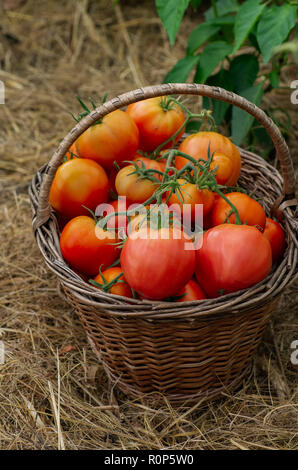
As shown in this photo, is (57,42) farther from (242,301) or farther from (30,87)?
(242,301)

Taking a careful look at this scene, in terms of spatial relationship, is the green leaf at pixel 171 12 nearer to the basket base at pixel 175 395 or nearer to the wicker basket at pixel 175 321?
the wicker basket at pixel 175 321

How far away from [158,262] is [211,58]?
918mm

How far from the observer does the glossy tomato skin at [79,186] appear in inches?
49.4

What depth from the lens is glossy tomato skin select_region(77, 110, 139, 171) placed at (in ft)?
4.15

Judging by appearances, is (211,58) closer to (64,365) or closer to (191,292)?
(191,292)

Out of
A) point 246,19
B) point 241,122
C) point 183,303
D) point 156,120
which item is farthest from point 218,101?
point 183,303

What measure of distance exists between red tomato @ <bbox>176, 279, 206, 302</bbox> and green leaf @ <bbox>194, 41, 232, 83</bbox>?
774 millimetres

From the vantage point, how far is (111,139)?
1264 millimetres

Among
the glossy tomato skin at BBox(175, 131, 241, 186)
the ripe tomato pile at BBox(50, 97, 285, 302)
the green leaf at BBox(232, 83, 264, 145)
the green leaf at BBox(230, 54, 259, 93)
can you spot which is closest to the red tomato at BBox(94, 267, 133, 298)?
the ripe tomato pile at BBox(50, 97, 285, 302)

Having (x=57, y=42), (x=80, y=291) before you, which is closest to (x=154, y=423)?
(x=80, y=291)

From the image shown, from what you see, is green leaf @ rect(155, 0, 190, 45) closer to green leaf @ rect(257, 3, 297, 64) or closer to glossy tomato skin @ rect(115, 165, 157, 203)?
green leaf @ rect(257, 3, 297, 64)

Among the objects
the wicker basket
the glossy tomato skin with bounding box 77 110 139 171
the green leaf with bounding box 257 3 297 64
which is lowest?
the wicker basket

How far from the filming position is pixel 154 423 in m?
1.21
